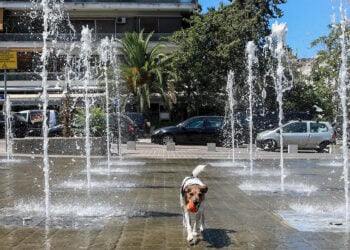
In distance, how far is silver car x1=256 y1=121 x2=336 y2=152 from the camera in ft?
85.0

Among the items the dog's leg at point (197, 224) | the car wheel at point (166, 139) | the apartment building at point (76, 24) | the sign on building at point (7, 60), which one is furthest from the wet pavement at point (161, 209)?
the apartment building at point (76, 24)

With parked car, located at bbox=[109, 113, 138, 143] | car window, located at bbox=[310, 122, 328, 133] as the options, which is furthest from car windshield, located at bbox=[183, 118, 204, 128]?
car window, located at bbox=[310, 122, 328, 133]

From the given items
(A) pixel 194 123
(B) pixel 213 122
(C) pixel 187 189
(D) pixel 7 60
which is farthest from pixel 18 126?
(C) pixel 187 189

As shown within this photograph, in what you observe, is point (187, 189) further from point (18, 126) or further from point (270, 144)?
point (18, 126)

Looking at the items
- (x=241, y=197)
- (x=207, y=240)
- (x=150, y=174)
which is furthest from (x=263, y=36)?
(x=207, y=240)

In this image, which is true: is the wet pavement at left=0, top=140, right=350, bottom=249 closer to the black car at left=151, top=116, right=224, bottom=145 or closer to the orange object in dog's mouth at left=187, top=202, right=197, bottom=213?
the orange object in dog's mouth at left=187, top=202, right=197, bottom=213

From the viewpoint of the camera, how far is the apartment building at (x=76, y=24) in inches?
1788

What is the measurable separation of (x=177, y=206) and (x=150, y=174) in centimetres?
543

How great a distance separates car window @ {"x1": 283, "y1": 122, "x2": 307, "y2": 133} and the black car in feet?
11.5

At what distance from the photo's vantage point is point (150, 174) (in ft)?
47.2

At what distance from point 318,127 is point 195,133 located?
592 cm

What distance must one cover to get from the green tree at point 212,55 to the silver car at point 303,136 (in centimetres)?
1151

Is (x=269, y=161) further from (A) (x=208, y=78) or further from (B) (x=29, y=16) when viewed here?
(B) (x=29, y=16)

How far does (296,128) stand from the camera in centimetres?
2625
